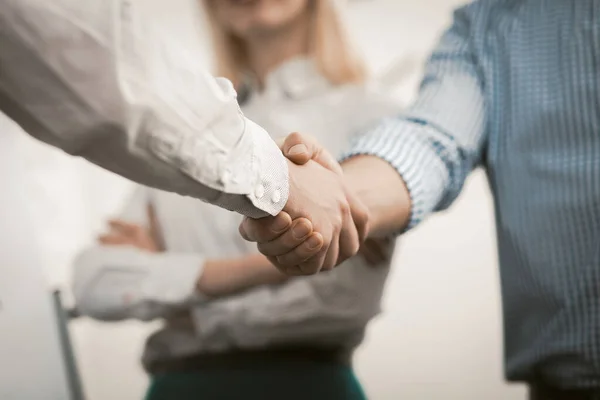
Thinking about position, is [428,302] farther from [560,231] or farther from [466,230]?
[560,231]

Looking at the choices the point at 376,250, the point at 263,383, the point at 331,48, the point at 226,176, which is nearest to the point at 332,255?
the point at 226,176

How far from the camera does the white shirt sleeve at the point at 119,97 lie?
0.19 meters

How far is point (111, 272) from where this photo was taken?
2.06 feet

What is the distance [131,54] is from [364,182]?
24cm

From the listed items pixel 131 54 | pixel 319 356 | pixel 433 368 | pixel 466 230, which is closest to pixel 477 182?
pixel 466 230

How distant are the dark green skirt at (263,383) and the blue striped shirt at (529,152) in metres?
0.21

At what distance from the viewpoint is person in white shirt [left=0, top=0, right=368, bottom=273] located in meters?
0.19

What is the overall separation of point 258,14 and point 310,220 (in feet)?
1.43

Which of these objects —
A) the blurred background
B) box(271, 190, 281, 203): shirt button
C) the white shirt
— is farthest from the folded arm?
the blurred background

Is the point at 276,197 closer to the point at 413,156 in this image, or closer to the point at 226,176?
the point at 226,176

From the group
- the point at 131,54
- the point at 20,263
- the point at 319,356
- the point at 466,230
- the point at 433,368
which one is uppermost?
the point at 131,54

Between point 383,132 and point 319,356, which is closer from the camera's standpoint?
point 383,132

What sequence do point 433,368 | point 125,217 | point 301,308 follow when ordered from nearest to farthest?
point 301,308 → point 125,217 → point 433,368

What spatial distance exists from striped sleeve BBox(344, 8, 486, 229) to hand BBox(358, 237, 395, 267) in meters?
0.09
